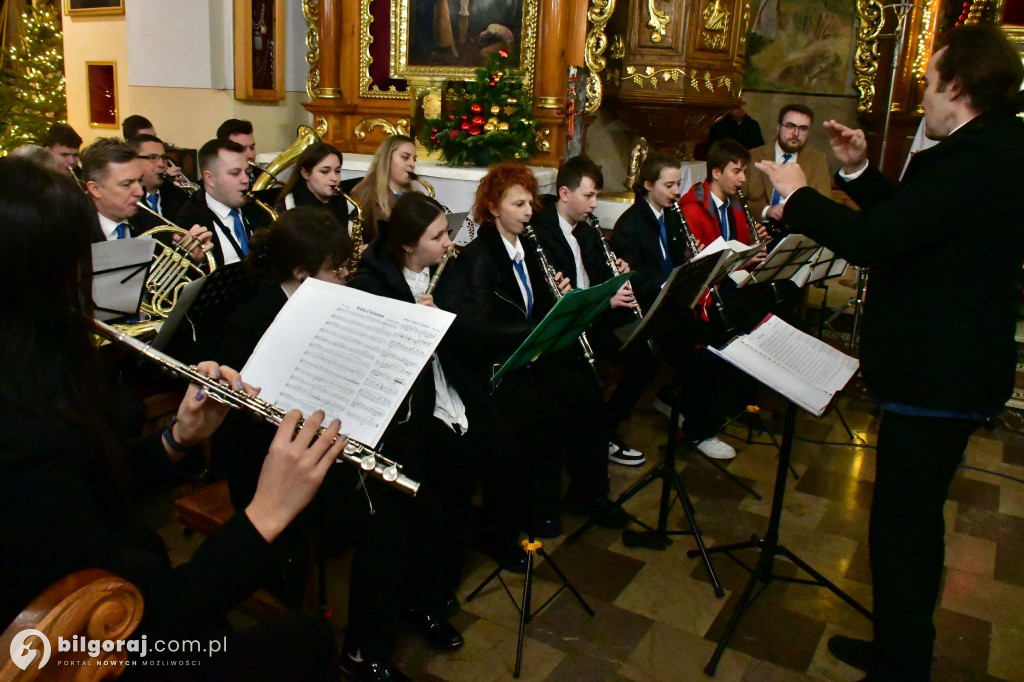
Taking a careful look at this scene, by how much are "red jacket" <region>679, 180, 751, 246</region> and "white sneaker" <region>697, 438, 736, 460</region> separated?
1.15 metres

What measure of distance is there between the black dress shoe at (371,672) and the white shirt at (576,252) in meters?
2.31

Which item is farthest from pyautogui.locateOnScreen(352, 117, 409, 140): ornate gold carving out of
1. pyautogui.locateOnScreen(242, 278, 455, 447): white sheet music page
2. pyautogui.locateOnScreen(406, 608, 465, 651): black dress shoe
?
pyautogui.locateOnScreen(242, 278, 455, 447): white sheet music page

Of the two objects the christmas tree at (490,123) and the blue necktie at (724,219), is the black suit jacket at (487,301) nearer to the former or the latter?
the blue necktie at (724,219)

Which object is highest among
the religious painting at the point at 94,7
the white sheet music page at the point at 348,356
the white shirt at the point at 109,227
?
the religious painting at the point at 94,7

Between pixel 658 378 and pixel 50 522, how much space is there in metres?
4.69

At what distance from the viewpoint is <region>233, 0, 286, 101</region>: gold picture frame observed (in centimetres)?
649

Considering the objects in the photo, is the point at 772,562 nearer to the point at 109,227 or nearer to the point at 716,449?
the point at 716,449

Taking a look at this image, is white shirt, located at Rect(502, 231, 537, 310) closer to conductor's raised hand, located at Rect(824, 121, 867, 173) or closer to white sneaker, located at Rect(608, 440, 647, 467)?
white sneaker, located at Rect(608, 440, 647, 467)

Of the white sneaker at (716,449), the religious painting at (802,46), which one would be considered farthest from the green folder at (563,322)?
the religious painting at (802,46)

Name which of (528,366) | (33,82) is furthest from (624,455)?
(33,82)

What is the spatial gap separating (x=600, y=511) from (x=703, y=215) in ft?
6.72

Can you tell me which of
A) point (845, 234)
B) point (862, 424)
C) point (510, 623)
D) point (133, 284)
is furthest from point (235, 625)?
point (862, 424)

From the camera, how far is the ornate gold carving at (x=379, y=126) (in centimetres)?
659

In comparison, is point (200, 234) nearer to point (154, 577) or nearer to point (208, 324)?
point (208, 324)
